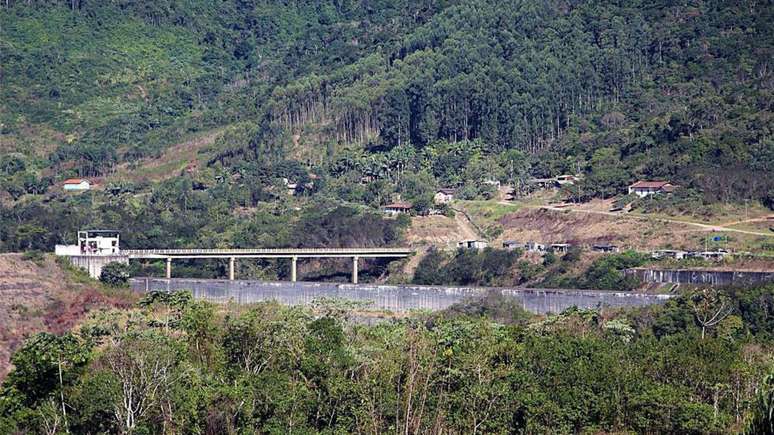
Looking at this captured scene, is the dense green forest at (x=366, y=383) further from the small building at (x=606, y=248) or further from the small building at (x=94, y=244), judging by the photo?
the small building at (x=94, y=244)

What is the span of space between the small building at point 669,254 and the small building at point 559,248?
8.79 m

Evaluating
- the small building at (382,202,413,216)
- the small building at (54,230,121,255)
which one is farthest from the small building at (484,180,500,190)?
the small building at (54,230,121,255)

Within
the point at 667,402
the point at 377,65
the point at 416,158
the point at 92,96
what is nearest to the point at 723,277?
the point at 667,402

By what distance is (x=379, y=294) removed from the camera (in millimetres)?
106250

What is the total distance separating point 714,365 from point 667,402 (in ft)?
15.7

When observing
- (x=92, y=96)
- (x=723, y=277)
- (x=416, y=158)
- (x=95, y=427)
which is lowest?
(x=95, y=427)

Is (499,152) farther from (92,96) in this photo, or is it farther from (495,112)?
(92,96)

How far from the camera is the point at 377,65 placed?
6885 inches

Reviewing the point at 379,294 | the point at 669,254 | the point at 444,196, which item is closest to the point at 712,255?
the point at 669,254

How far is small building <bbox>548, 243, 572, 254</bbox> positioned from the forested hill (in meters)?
12.6

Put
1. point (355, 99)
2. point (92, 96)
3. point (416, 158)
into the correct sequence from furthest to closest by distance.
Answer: point (92, 96) → point (355, 99) → point (416, 158)

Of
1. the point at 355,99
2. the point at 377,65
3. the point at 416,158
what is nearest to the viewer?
Answer: the point at 416,158

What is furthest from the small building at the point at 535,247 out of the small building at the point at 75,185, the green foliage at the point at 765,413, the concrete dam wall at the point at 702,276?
the green foliage at the point at 765,413

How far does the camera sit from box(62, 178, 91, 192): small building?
15138cm
